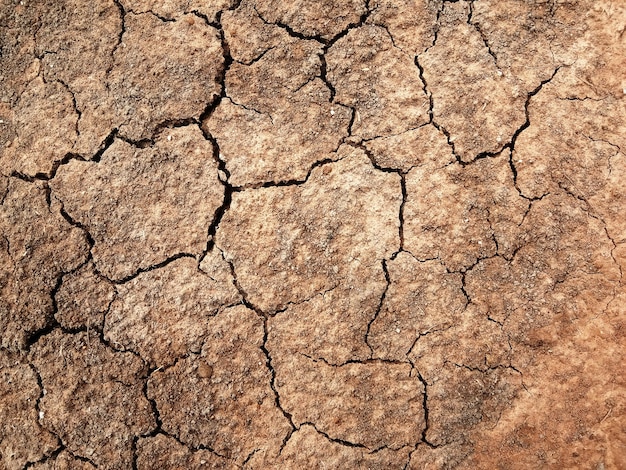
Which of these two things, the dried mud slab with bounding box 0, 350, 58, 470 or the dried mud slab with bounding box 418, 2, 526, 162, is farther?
the dried mud slab with bounding box 418, 2, 526, 162

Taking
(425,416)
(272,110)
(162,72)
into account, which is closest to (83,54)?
(162,72)

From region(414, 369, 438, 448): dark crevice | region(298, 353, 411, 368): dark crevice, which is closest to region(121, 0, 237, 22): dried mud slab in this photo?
region(298, 353, 411, 368): dark crevice

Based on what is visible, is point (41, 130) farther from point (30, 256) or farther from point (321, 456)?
point (321, 456)

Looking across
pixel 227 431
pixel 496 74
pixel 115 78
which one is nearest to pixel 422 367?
pixel 227 431

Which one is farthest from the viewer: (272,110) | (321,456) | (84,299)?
(272,110)

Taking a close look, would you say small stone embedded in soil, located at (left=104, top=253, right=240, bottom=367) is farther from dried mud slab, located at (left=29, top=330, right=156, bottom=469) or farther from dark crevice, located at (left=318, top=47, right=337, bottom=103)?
dark crevice, located at (left=318, top=47, right=337, bottom=103)

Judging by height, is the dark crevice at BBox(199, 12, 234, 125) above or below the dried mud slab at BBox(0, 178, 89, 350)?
above
